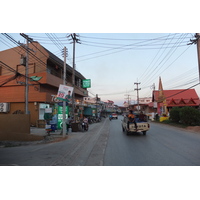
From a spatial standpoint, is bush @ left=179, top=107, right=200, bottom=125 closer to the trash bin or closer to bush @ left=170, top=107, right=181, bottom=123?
bush @ left=170, top=107, right=181, bottom=123

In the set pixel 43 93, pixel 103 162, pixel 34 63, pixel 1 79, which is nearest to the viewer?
pixel 103 162

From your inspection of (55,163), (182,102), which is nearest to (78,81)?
(182,102)

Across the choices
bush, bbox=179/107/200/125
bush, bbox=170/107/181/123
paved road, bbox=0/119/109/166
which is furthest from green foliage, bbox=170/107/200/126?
paved road, bbox=0/119/109/166

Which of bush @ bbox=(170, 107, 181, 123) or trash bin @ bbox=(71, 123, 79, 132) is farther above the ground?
bush @ bbox=(170, 107, 181, 123)

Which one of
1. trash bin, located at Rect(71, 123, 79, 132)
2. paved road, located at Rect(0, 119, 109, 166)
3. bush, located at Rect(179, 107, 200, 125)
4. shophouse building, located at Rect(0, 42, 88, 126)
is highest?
shophouse building, located at Rect(0, 42, 88, 126)

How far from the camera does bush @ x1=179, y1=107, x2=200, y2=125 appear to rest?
60.9ft

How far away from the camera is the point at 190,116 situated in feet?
62.3

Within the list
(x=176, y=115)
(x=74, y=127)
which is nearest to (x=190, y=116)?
(x=176, y=115)

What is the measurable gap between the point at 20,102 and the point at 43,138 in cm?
1279

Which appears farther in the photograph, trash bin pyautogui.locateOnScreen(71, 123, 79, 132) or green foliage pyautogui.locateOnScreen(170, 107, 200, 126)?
green foliage pyautogui.locateOnScreen(170, 107, 200, 126)

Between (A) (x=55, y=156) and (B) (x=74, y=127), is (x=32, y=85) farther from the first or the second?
(A) (x=55, y=156)

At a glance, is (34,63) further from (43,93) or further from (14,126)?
(14,126)

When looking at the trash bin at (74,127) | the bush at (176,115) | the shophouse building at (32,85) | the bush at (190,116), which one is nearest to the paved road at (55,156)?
the trash bin at (74,127)

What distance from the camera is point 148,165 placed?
5.28 meters
